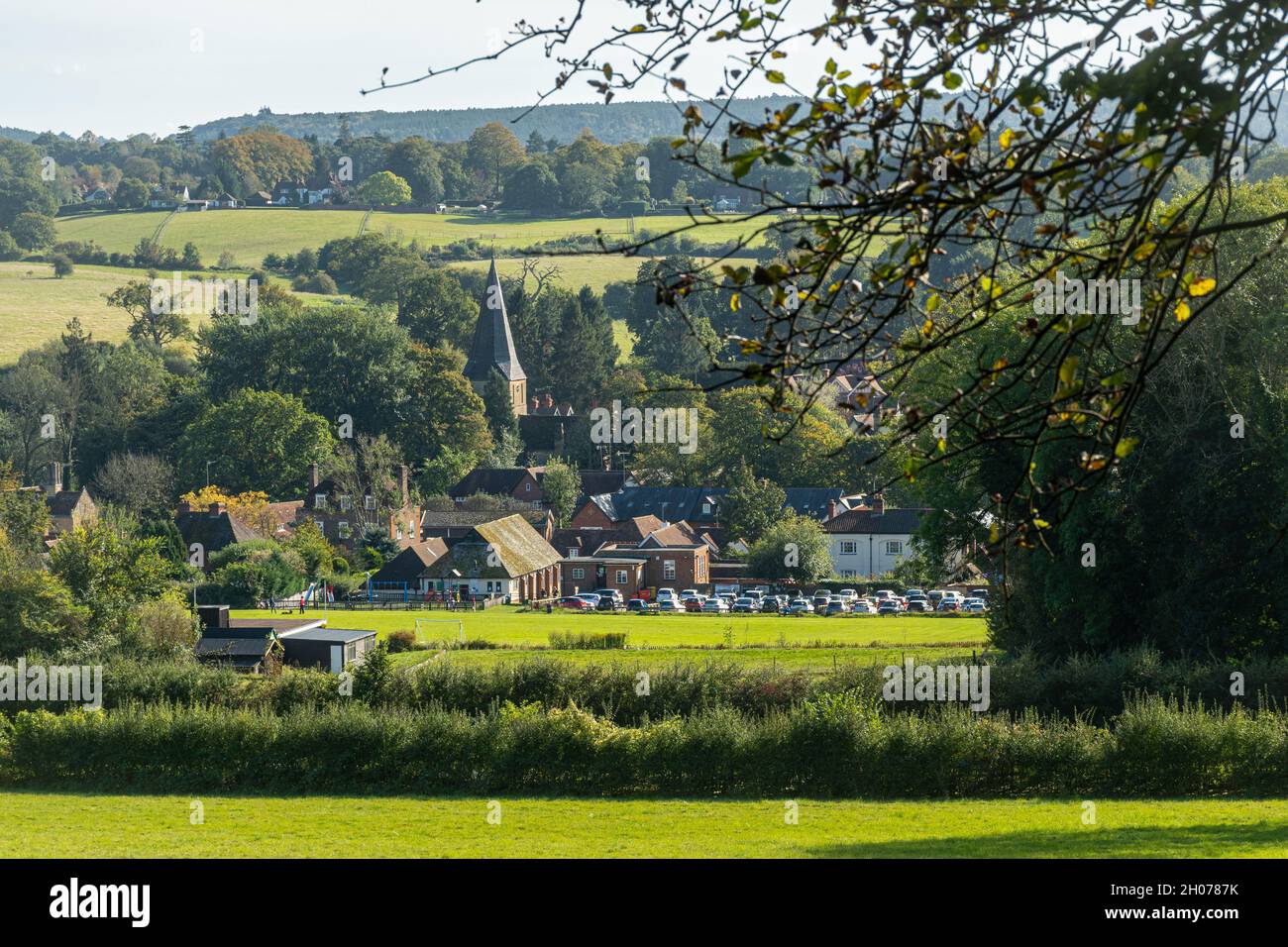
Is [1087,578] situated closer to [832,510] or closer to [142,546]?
[142,546]

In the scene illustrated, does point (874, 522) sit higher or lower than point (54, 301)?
lower

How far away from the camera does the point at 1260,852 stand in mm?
17484

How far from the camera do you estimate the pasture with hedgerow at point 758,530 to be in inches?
248

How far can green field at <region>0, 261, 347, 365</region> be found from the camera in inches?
4660

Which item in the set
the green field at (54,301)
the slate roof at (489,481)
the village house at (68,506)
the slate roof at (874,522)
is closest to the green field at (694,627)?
the slate roof at (874,522)

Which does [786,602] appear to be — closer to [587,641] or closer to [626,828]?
[587,641]

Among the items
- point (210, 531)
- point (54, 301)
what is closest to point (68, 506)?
point (210, 531)

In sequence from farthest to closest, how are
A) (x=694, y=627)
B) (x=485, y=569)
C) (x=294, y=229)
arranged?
(x=294, y=229), (x=485, y=569), (x=694, y=627)

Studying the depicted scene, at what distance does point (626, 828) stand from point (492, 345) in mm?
90489

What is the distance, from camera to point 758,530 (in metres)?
80.6

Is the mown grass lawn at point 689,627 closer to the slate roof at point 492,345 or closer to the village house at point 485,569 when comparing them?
the village house at point 485,569

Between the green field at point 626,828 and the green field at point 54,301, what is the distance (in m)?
93.5

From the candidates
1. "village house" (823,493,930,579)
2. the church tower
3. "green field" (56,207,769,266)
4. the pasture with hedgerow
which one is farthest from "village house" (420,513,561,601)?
"green field" (56,207,769,266)

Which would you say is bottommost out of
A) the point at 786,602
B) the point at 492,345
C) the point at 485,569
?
the point at 786,602
